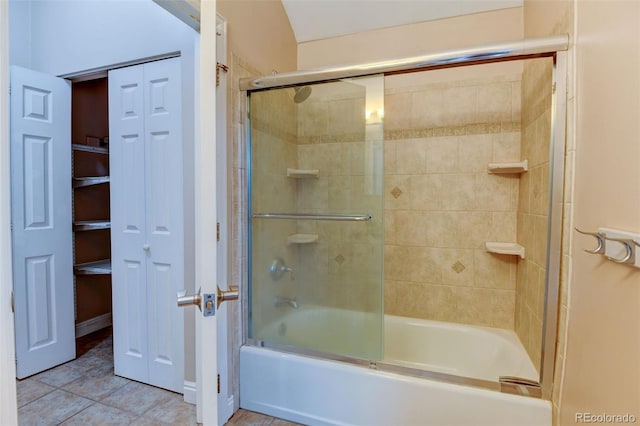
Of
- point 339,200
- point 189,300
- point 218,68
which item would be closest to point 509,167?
point 339,200

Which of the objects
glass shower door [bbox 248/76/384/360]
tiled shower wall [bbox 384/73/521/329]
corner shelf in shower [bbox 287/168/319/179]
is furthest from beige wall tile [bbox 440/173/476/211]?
corner shelf in shower [bbox 287/168/319/179]

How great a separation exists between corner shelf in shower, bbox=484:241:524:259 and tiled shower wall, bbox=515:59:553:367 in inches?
1.7

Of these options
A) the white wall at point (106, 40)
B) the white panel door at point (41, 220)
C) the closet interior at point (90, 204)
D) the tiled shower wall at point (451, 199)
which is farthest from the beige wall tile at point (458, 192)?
the white panel door at point (41, 220)

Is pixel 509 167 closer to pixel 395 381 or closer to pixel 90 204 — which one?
pixel 395 381

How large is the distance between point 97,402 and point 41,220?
122 centimetres

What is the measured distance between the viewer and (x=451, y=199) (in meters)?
2.10

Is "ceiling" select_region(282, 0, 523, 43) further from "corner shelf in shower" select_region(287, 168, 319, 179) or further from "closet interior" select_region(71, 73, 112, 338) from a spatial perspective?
"closet interior" select_region(71, 73, 112, 338)

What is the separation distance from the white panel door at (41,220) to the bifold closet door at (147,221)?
0.43m

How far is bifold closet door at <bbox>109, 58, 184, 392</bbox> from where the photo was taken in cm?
191

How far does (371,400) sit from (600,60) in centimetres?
164

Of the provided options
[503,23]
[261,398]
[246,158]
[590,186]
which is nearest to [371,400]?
[261,398]

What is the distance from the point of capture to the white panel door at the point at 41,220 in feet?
6.48

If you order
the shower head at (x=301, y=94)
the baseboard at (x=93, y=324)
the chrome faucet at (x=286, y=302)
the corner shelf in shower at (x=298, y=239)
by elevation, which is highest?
the shower head at (x=301, y=94)

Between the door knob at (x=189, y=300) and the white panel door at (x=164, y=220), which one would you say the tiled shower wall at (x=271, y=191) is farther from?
the door knob at (x=189, y=300)
